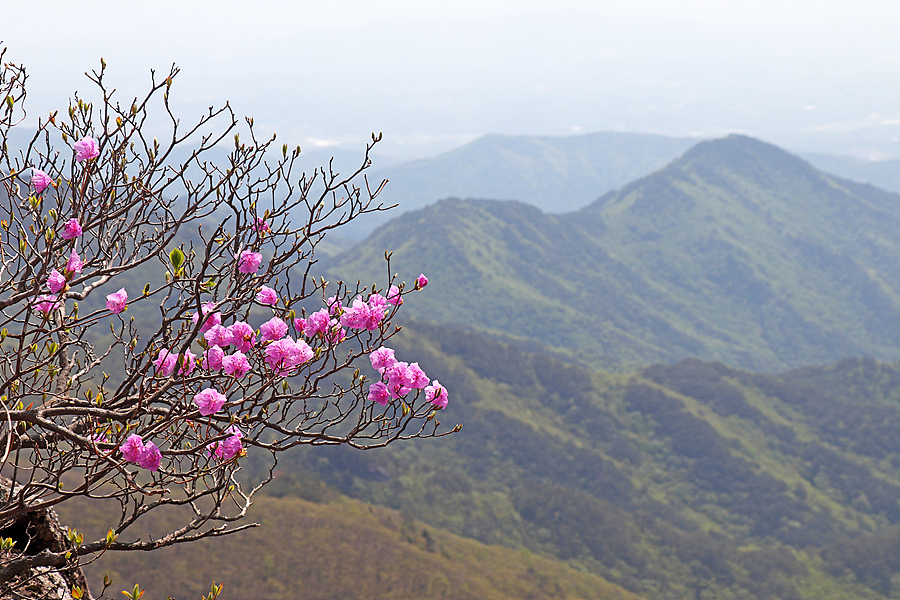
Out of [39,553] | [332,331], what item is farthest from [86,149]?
[39,553]

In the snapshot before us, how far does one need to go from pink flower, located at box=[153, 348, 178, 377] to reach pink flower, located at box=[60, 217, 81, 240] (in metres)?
1.53

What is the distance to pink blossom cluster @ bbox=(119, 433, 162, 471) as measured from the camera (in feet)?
20.7

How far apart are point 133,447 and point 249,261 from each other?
2292 millimetres

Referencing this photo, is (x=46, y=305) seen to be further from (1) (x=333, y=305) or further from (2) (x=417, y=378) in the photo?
(2) (x=417, y=378)

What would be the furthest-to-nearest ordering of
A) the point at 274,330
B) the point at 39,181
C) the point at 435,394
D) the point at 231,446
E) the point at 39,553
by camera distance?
the point at 39,181 < the point at 39,553 < the point at 435,394 < the point at 274,330 < the point at 231,446

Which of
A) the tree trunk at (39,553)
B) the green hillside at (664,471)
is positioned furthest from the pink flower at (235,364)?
the green hillside at (664,471)

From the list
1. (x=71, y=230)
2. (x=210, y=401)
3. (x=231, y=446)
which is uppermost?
(x=71, y=230)

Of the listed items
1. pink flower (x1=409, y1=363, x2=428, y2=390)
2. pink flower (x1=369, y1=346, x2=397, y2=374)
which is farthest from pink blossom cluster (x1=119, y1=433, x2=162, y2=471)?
pink flower (x1=409, y1=363, x2=428, y2=390)

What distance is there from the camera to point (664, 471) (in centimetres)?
14488

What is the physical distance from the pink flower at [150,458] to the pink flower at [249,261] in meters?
2.14

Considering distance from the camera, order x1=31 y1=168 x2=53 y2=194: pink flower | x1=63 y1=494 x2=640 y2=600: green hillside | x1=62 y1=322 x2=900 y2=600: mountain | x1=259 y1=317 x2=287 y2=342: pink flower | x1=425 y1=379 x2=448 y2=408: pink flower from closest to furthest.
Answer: x1=259 y1=317 x2=287 y2=342: pink flower, x1=425 y1=379 x2=448 y2=408: pink flower, x1=31 y1=168 x2=53 y2=194: pink flower, x1=63 y1=494 x2=640 y2=600: green hillside, x1=62 y1=322 x2=900 y2=600: mountain

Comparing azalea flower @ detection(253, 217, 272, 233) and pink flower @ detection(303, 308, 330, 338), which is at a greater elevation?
azalea flower @ detection(253, 217, 272, 233)

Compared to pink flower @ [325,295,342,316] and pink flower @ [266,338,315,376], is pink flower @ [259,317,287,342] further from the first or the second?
pink flower @ [325,295,342,316]

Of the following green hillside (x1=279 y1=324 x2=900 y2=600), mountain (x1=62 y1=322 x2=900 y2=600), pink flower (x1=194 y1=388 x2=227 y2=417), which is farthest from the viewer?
green hillside (x1=279 y1=324 x2=900 y2=600)
